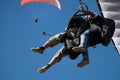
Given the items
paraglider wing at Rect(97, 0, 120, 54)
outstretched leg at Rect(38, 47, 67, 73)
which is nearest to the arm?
outstretched leg at Rect(38, 47, 67, 73)

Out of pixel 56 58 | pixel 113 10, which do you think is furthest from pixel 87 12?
pixel 113 10

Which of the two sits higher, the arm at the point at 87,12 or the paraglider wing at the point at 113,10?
the arm at the point at 87,12

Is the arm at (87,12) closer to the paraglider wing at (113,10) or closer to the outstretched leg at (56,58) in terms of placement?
the outstretched leg at (56,58)

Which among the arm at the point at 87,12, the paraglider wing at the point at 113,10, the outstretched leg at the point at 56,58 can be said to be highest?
the arm at the point at 87,12

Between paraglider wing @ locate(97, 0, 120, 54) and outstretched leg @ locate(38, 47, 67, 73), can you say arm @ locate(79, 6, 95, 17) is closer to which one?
outstretched leg @ locate(38, 47, 67, 73)

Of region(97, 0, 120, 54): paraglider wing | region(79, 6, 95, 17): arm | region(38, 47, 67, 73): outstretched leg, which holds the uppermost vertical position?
region(79, 6, 95, 17): arm

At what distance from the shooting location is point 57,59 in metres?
9.95

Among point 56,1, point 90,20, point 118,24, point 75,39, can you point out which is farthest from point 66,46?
point 118,24

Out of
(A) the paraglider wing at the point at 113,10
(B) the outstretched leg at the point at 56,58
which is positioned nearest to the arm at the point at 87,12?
(B) the outstretched leg at the point at 56,58

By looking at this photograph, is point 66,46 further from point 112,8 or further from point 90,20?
point 112,8

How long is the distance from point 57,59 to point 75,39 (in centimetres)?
71

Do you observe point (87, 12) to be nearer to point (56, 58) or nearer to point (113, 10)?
point (56, 58)

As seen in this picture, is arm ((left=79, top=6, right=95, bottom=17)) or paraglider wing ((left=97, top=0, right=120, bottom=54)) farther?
paraglider wing ((left=97, top=0, right=120, bottom=54))

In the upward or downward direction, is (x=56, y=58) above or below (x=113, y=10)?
above
